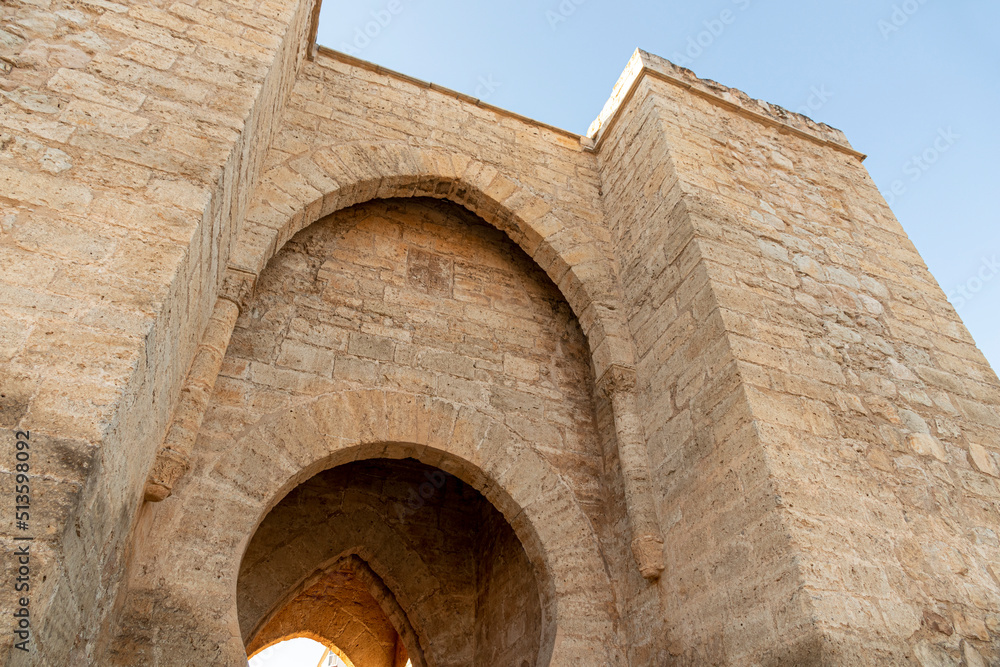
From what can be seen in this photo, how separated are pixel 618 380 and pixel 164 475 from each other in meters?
Result: 2.32

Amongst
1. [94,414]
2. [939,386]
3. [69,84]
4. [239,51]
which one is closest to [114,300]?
[94,414]

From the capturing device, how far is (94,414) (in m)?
1.81

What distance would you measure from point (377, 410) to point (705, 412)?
1.61 metres

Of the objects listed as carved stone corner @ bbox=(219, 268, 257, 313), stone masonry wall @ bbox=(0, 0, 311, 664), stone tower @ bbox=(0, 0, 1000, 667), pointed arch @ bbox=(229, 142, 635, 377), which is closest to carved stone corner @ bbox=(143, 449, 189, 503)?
stone tower @ bbox=(0, 0, 1000, 667)

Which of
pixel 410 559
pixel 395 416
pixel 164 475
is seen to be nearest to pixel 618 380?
pixel 395 416

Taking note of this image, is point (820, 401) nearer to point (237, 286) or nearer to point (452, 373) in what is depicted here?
point (452, 373)

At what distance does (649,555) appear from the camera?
3.20 meters

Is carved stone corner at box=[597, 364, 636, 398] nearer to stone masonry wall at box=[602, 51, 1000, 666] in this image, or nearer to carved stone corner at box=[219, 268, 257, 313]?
stone masonry wall at box=[602, 51, 1000, 666]

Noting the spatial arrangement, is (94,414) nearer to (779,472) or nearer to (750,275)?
(779,472)

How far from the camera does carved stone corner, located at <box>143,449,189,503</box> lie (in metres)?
2.62

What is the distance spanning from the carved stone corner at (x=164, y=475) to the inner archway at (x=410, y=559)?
5.79 ft

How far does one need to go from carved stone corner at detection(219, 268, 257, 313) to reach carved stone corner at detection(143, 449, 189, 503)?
2.68 ft

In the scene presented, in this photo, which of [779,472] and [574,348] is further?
[574,348]

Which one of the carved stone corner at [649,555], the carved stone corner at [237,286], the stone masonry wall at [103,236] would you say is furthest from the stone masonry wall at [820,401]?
the stone masonry wall at [103,236]
